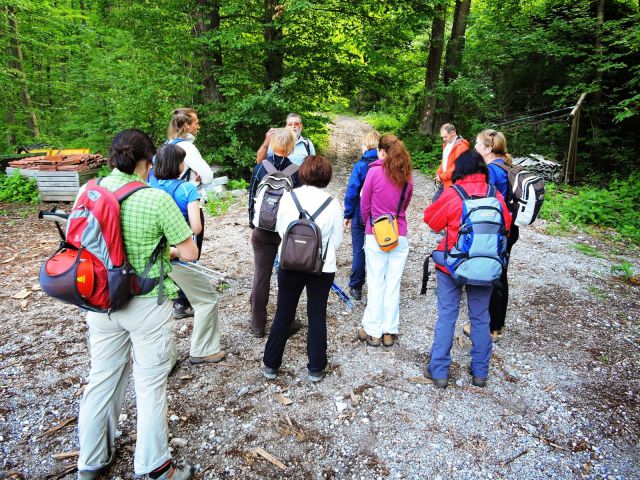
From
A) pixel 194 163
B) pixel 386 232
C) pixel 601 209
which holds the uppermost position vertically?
pixel 194 163

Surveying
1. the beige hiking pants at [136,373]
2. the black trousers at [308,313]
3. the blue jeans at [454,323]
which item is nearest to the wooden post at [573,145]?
the blue jeans at [454,323]

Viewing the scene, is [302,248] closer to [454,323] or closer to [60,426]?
[454,323]

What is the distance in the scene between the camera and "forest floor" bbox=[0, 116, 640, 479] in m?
2.78

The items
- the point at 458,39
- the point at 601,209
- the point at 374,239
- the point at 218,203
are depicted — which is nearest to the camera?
the point at 374,239

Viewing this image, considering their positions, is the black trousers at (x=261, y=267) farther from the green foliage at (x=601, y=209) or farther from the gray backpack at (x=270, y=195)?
the green foliage at (x=601, y=209)

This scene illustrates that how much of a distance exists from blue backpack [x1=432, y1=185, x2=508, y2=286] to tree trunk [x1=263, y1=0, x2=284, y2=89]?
8.58m

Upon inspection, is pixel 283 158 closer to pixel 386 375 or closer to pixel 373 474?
pixel 386 375

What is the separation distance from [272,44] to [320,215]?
8.96 meters

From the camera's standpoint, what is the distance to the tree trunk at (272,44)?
10.1 meters

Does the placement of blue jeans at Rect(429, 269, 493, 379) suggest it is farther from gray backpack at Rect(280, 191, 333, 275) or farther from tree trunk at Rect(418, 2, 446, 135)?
tree trunk at Rect(418, 2, 446, 135)

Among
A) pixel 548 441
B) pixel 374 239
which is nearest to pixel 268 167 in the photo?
pixel 374 239

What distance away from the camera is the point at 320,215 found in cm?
314

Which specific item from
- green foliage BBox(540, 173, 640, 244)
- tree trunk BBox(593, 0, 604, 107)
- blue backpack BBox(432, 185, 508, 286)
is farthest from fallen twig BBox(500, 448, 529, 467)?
tree trunk BBox(593, 0, 604, 107)

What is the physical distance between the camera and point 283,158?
380 centimetres
